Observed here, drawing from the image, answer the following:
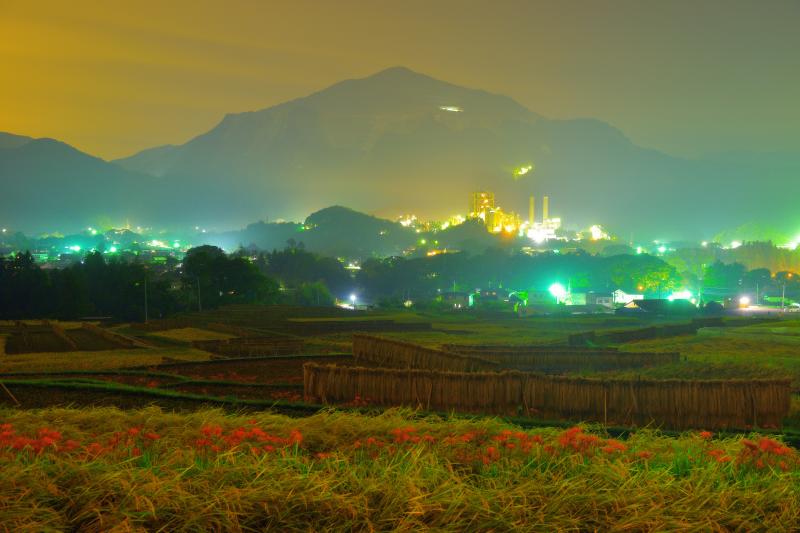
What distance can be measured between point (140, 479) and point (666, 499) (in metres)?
3.86

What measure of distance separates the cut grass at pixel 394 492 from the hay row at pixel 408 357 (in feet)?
57.3

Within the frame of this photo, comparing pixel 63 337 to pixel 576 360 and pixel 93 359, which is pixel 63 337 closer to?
pixel 93 359

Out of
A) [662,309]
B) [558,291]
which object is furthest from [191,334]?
[558,291]

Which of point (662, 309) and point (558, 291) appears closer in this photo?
point (662, 309)

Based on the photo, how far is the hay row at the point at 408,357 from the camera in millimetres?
25359

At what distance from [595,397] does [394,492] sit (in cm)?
1327

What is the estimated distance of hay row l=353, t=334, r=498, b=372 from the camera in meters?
25.4

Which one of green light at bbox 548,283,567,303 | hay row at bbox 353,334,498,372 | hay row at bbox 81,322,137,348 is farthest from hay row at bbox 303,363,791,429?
green light at bbox 548,283,567,303

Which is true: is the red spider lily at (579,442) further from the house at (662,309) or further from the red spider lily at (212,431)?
the house at (662,309)

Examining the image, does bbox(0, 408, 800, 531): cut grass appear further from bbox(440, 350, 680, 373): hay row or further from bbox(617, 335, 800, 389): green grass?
bbox(440, 350, 680, 373): hay row

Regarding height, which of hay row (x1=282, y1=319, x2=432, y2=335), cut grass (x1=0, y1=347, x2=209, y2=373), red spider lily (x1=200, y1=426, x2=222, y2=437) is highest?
red spider lily (x1=200, y1=426, x2=222, y2=437)

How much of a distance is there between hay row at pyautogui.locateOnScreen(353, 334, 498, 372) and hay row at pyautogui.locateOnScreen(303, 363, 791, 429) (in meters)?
5.26

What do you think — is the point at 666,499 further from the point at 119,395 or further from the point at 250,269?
the point at 250,269

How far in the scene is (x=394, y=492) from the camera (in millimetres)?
5879
